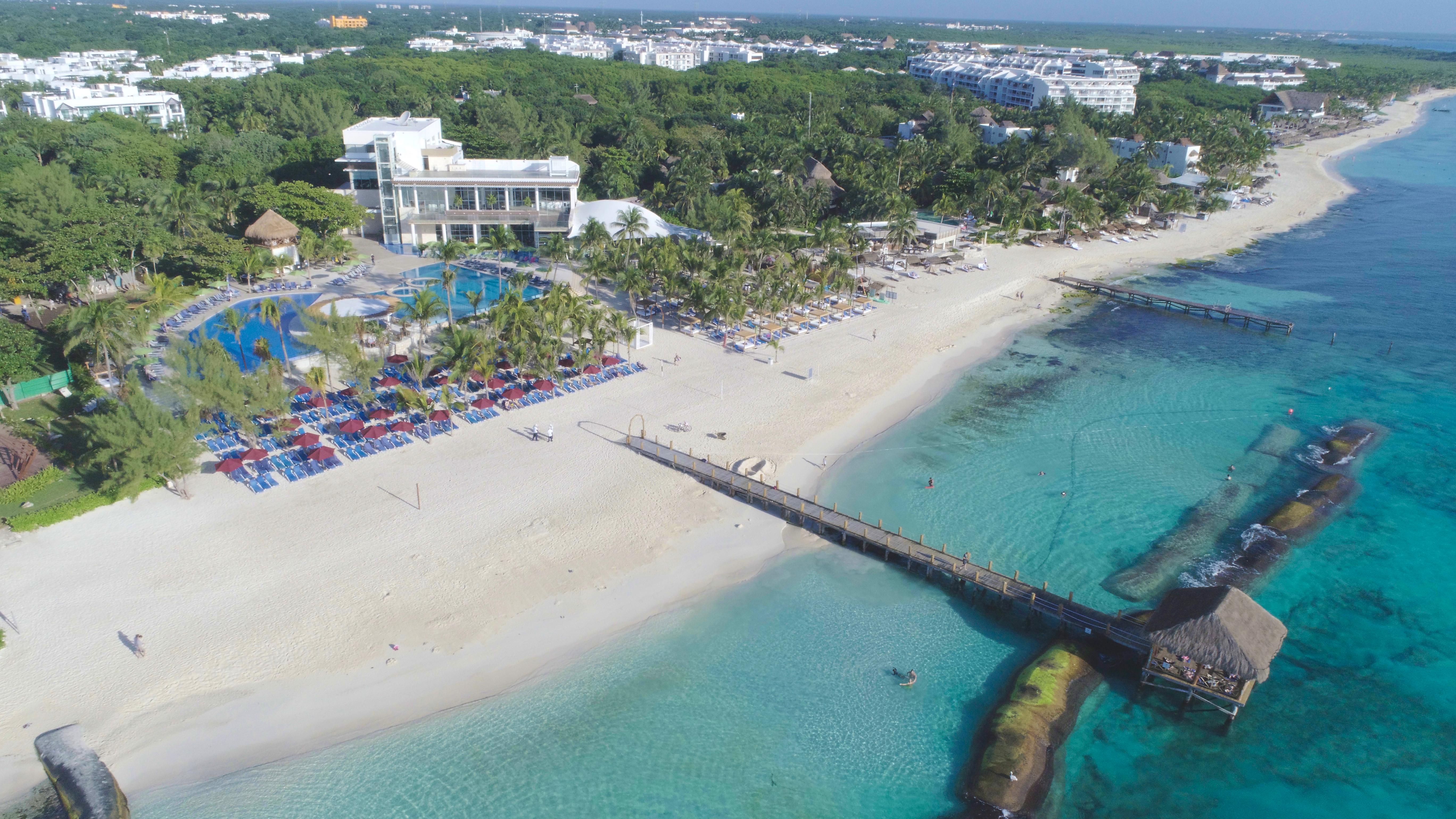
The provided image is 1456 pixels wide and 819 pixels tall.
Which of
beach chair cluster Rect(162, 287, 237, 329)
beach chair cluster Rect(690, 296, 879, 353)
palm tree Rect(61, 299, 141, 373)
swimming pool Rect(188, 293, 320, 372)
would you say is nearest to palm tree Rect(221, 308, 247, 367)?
swimming pool Rect(188, 293, 320, 372)

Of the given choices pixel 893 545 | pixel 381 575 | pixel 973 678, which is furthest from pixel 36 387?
pixel 973 678

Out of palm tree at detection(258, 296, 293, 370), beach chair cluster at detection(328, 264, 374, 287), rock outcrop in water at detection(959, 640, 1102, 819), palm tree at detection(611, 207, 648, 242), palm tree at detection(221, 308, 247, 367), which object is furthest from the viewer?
palm tree at detection(611, 207, 648, 242)

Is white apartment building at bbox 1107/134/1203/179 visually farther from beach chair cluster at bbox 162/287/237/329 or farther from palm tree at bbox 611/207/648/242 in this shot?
beach chair cluster at bbox 162/287/237/329

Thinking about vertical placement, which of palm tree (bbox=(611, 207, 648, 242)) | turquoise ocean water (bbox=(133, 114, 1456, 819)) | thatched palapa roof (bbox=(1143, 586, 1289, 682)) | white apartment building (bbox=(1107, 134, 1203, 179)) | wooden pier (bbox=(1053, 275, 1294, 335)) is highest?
white apartment building (bbox=(1107, 134, 1203, 179))

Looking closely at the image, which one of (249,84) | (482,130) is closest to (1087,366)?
(482,130)

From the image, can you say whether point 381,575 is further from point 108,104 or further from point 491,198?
point 108,104
